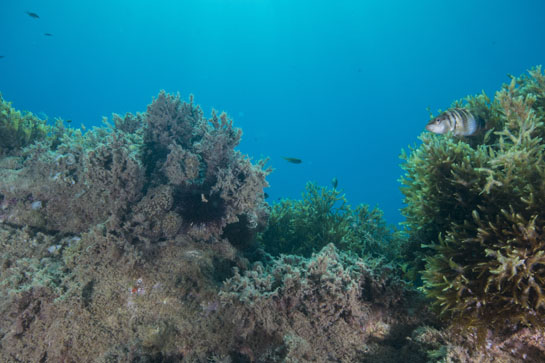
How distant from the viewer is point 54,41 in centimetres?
12731

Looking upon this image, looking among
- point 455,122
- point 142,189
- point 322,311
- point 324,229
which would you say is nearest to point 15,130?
point 142,189

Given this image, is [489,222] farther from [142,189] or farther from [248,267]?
[142,189]

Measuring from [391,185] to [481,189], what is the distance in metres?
87.1

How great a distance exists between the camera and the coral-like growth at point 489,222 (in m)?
2.52

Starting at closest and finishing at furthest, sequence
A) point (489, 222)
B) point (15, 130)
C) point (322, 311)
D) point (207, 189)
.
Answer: point (489, 222) < point (322, 311) < point (207, 189) < point (15, 130)

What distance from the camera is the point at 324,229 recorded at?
642 centimetres

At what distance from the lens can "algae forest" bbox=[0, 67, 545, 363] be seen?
8.93 feet

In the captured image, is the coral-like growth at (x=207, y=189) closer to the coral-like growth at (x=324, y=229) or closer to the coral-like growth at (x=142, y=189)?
the coral-like growth at (x=142, y=189)

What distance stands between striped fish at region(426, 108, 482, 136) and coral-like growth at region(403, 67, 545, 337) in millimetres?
203

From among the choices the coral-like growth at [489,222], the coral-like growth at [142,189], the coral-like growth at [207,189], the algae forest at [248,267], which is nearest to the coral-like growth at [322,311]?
the algae forest at [248,267]

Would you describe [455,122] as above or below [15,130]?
below

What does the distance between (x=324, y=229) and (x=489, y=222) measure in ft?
12.7

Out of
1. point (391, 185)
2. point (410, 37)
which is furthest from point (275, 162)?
point (410, 37)

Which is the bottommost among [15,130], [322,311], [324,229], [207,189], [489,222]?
[322,311]
